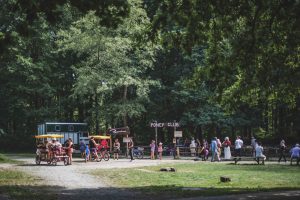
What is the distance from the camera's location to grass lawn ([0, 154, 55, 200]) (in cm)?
1416

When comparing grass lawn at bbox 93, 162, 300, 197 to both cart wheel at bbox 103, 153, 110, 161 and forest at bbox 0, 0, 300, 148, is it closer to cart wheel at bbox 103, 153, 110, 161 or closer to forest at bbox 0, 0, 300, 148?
forest at bbox 0, 0, 300, 148

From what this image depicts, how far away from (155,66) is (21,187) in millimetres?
35724

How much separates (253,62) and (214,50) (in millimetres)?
1520

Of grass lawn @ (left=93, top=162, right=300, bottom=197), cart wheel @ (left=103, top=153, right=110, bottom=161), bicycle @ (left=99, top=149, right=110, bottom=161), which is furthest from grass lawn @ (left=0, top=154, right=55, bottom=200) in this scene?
cart wheel @ (left=103, top=153, right=110, bottom=161)

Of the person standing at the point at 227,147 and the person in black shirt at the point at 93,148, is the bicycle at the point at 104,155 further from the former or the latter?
the person standing at the point at 227,147

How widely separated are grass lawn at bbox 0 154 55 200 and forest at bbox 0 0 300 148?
14.0 feet

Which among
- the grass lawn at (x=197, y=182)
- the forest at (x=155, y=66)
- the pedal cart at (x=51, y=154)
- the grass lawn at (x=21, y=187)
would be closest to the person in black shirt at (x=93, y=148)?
the pedal cart at (x=51, y=154)

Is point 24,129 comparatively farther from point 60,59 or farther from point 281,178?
point 281,178

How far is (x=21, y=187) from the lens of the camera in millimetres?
16594

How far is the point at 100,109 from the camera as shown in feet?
148

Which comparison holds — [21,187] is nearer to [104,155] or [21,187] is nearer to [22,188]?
[22,188]

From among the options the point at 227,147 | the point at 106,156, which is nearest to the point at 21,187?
the point at 106,156

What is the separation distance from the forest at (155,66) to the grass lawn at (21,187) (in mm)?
4267

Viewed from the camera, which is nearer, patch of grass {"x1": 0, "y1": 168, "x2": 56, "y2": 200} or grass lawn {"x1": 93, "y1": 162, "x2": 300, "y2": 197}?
patch of grass {"x1": 0, "y1": 168, "x2": 56, "y2": 200}
